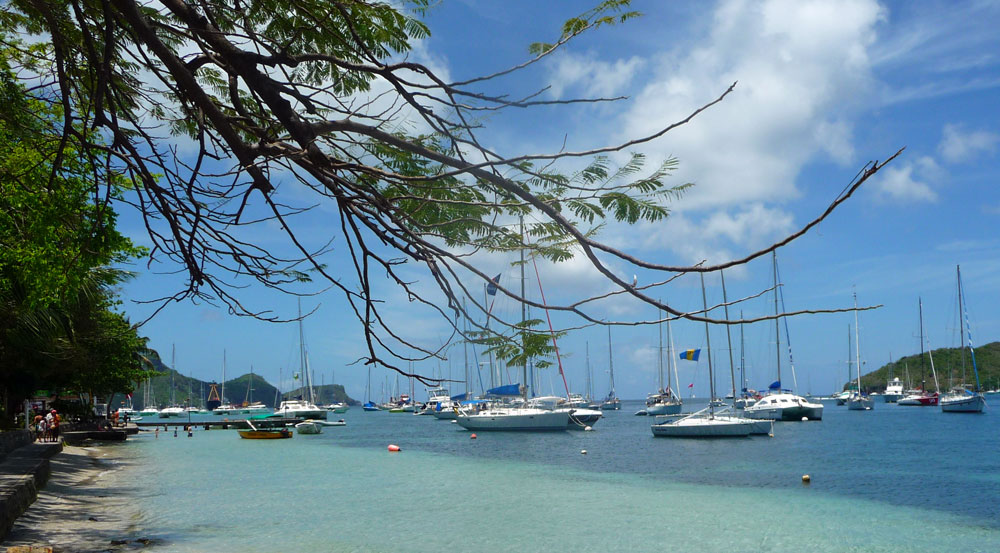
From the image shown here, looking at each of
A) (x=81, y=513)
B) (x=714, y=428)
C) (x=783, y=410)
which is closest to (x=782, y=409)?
(x=783, y=410)

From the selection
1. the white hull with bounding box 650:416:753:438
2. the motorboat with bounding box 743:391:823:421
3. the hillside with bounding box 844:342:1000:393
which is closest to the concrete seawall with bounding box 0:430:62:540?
the white hull with bounding box 650:416:753:438

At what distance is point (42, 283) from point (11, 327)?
38.8ft

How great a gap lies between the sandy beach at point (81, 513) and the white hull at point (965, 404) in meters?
71.0

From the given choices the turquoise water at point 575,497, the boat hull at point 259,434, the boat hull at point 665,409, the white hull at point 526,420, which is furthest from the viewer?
the boat hull at point 665,409

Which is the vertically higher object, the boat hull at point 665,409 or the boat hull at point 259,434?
the boat hull at point 259,434

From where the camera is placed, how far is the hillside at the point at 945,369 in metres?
132

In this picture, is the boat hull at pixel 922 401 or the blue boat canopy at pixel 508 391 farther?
the boat hull at pixel 922 401

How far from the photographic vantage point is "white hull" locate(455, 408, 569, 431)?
1943 inches

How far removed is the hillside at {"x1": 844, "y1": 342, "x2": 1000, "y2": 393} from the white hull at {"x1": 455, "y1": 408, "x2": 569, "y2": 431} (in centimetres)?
10073

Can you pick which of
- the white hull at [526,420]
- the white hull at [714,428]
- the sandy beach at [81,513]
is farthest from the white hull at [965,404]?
the sandy beach at [81,513]

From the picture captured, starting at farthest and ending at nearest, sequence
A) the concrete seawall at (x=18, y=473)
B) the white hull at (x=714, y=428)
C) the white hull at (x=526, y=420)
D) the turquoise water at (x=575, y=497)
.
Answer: the white hull at (x=526, y=420), the white hull at (x=714, y=428), the turquoise water at (x=575, y=497), the concrete seawall at (x=18, y=473)

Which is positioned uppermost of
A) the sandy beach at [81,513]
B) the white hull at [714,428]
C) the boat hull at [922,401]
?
the sandy beach at [81,513]

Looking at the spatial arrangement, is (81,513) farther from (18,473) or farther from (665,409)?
(665,409)

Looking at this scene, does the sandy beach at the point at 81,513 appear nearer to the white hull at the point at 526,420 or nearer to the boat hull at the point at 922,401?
the white hull at the point at 526,420
